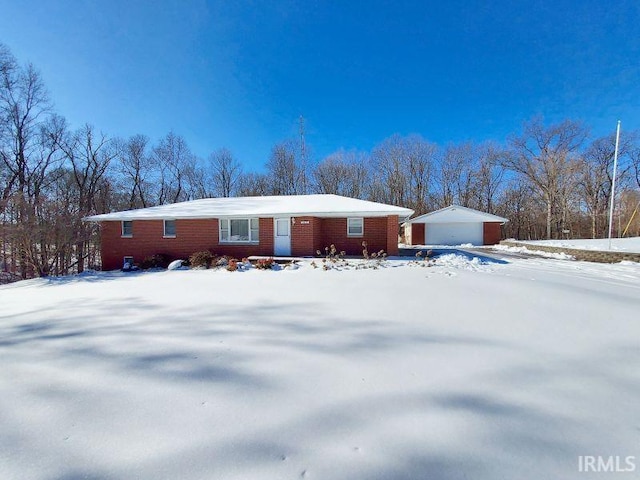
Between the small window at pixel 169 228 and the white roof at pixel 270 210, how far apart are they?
432 millimetres

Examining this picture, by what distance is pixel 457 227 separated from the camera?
79.9 ft

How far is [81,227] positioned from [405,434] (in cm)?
2098

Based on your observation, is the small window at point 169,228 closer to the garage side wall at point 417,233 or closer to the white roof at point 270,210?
the white roof at point 270,210

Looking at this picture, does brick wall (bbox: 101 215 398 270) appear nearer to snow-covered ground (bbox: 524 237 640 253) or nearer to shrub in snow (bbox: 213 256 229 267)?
shrub in snow (bbox: 213 256 229 267)

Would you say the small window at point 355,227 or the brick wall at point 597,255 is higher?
the small window at point 355,227

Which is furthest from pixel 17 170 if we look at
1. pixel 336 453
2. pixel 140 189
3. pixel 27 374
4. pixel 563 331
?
pixel 563 331

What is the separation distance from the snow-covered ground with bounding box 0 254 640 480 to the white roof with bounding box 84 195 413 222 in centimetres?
883

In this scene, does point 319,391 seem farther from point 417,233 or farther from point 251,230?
point 417,233

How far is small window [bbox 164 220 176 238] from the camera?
48.5 ft

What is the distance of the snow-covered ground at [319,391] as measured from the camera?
1655 millimetres

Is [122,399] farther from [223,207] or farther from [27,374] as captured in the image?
[223,207]

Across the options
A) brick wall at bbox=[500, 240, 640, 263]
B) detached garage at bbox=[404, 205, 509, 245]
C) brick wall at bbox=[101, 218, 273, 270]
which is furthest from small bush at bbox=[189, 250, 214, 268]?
detached garage at bbox=[404, 205, 509, 245]

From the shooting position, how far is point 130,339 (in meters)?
3.55

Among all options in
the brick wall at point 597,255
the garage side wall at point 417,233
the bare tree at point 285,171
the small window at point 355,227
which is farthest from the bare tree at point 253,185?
the brick wall at point 597,255
